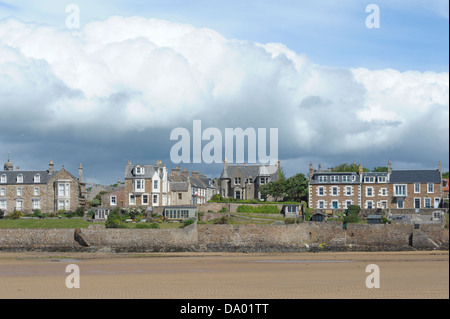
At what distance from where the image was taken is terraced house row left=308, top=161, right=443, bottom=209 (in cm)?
6719

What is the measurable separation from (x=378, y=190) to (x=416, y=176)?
4405 millimetres

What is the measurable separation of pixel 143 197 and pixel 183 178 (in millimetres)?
11742

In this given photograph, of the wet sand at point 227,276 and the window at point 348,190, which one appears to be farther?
the window at point 348,190

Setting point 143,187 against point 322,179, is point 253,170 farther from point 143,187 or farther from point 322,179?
point 143,187

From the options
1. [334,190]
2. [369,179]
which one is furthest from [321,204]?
[369,179]

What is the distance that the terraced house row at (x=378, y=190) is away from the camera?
67188 millimetres

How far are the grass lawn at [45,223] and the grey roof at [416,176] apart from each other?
34198 mm

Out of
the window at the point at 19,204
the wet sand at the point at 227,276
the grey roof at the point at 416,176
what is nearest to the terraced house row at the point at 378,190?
the grey roof at the point at 416,176

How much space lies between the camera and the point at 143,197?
6838cm

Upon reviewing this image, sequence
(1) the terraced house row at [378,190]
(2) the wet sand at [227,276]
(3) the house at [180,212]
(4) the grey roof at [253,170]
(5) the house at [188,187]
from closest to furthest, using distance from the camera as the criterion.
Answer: (2) the wet sand at [227,276] → (3) the house at [180,212] → (1) the terraced house row at [378,190] → (5) the house at [188,187] → (4) the grey roof at [253,170]

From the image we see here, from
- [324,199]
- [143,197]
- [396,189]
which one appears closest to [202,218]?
[143,197]

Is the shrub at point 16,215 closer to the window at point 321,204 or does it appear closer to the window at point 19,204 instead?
the window at point 19,204

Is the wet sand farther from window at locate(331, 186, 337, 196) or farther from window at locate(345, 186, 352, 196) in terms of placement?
window at locate(331, 186, 337, 196)
